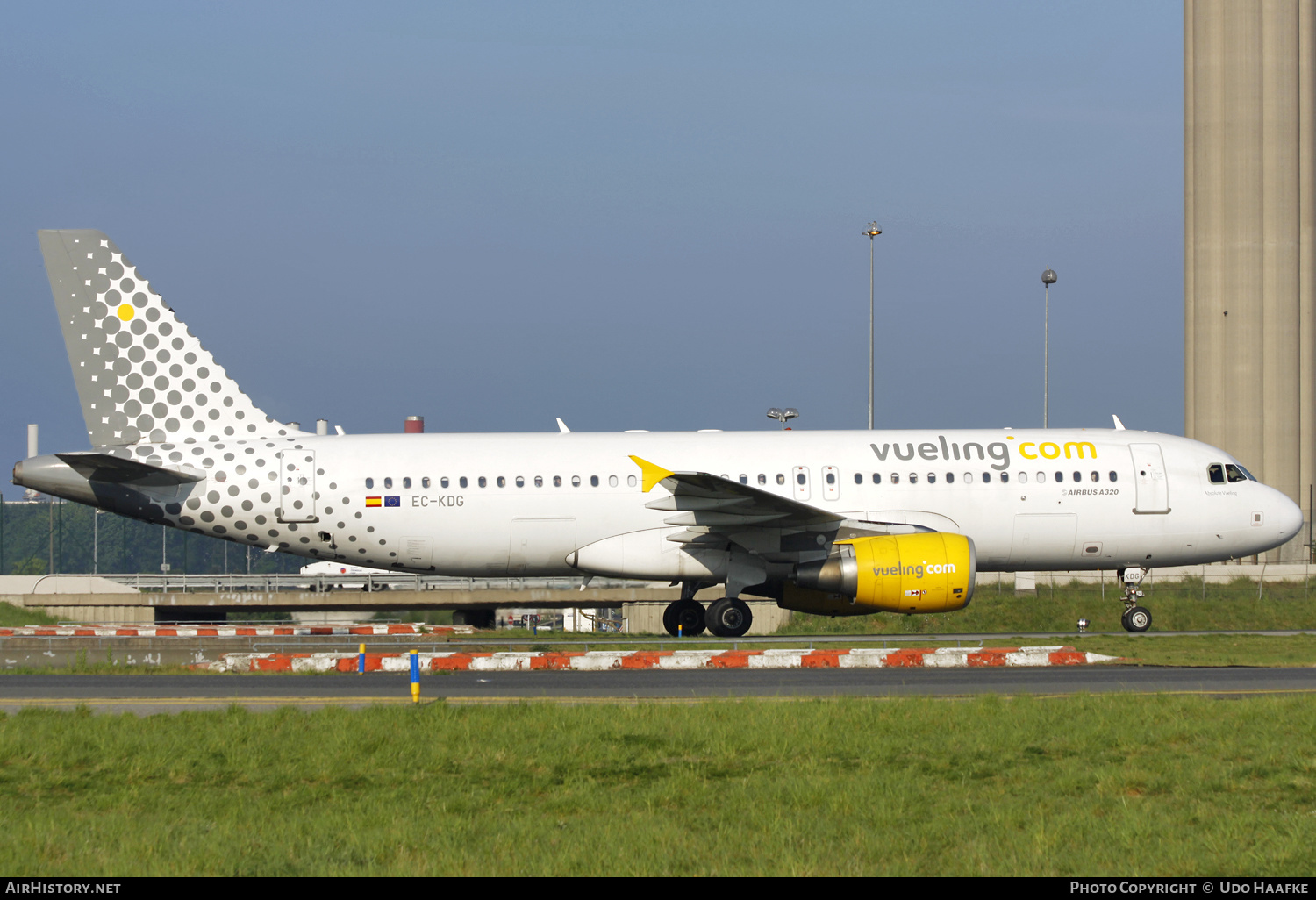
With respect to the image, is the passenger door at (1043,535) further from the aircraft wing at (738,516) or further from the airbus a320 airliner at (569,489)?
the aircraft wing at (738,516)

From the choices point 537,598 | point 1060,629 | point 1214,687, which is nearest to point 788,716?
point 1214,687

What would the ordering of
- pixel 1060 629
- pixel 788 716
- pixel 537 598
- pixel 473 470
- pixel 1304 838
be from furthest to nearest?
pixel 537 598 < pixel 1060 629 < pixel 473 470 < pixel 788 716 < pixel 1304 838

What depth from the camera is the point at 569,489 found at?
24.7 m

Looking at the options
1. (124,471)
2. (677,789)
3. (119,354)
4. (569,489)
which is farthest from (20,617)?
(677,789)

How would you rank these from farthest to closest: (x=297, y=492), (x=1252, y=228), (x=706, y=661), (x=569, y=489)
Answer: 1. (x=1252, y=228)
2. (x=569, y=489)
3. (x=297, y=492)
4. (x=706, y=661)

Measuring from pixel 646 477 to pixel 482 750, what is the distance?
11.9m

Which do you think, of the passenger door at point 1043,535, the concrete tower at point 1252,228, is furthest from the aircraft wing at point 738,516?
the concrete tower at point 1252,228

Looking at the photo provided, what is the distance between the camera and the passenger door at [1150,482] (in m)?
25.2

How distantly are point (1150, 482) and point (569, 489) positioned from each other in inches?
439

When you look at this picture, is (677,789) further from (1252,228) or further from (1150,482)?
(1252,228)

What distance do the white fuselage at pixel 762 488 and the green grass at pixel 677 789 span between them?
1098 cm
